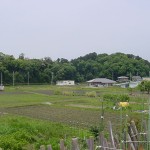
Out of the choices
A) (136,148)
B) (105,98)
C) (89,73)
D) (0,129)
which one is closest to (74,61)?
(89,73)

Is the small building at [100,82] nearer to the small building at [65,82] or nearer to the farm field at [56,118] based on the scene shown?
the small building at [65,82]

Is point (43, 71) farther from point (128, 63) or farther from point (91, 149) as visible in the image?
point (91, 149)

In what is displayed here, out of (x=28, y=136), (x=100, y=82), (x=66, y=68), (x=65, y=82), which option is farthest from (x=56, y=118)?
(x=66, y=68)

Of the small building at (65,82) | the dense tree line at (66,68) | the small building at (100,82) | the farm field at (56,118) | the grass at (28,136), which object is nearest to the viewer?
the grass at (28,136)

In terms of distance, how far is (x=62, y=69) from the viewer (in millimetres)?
68688

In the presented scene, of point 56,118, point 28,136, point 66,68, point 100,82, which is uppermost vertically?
point 66,68

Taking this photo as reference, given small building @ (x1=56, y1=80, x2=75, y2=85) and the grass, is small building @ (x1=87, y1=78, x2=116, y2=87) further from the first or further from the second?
the grass

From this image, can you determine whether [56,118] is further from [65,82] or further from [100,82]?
[65,82]

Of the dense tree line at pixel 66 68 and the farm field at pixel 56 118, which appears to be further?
the dense tree line at pixel 66 68

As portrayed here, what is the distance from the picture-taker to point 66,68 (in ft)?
225

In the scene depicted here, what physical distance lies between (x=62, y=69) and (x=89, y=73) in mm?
10443

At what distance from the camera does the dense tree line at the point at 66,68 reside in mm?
60906

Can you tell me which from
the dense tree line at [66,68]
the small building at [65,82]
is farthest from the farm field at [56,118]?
the small building at [65,82]

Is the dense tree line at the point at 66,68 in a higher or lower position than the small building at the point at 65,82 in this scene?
higher
